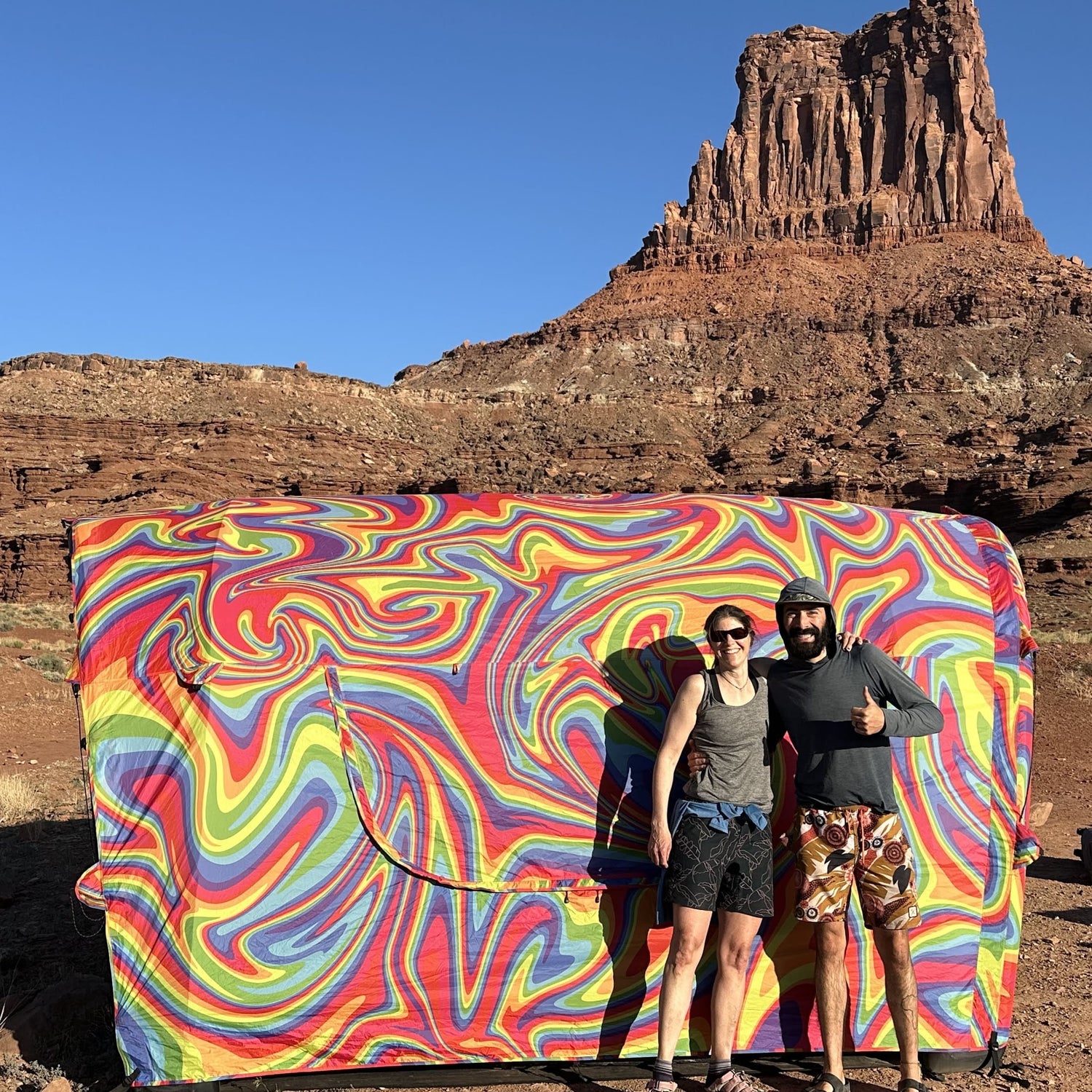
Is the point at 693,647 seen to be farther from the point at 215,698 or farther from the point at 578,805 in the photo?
the point at 215,698

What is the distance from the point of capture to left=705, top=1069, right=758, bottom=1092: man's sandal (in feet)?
13.4

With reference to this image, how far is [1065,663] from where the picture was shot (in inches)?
610

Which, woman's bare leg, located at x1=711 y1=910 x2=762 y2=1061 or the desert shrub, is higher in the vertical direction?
the desert shrub

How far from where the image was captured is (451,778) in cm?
443

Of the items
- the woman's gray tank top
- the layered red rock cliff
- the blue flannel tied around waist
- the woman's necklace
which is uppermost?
the layered red rock cliff

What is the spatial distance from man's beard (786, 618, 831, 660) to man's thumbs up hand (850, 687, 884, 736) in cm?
28

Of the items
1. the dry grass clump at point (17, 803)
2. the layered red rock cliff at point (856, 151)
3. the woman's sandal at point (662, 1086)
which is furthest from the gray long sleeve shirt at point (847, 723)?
the layered red rock cliff at point (856, 151)

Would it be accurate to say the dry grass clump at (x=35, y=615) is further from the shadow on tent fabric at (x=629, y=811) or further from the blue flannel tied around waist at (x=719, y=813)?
the blue flannel tied around waist at (x=719, y=813)

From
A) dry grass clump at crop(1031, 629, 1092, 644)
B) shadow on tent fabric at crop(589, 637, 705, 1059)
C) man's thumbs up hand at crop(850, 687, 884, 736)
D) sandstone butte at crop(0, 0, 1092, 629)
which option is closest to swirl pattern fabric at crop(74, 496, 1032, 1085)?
shadow on tent fabric at crop(589, 637, 705, 1059)

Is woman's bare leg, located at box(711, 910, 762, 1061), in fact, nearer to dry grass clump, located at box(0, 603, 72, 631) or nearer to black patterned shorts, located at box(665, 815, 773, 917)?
black patterned shorts, located at box(665, 815, 773, 917)

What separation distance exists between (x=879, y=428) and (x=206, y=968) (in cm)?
6168

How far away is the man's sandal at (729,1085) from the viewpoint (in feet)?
13.4

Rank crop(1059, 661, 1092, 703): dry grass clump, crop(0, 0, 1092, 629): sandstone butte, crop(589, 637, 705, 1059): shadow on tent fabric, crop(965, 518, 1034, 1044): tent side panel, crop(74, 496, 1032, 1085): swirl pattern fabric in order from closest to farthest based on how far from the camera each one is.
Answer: crop(74, 496, 1032, 1085): swirl pattern fabric < crop(589, 637, 705, 1059): shadow on tent fabric < crop(965, 518, 1034, 1044): tent side panel < crop(1059, 661, 1092, 703): dry grass clump < crop(0, 0, 1092, 629): sandstone butte

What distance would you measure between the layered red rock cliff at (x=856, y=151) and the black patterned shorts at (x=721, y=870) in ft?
307
